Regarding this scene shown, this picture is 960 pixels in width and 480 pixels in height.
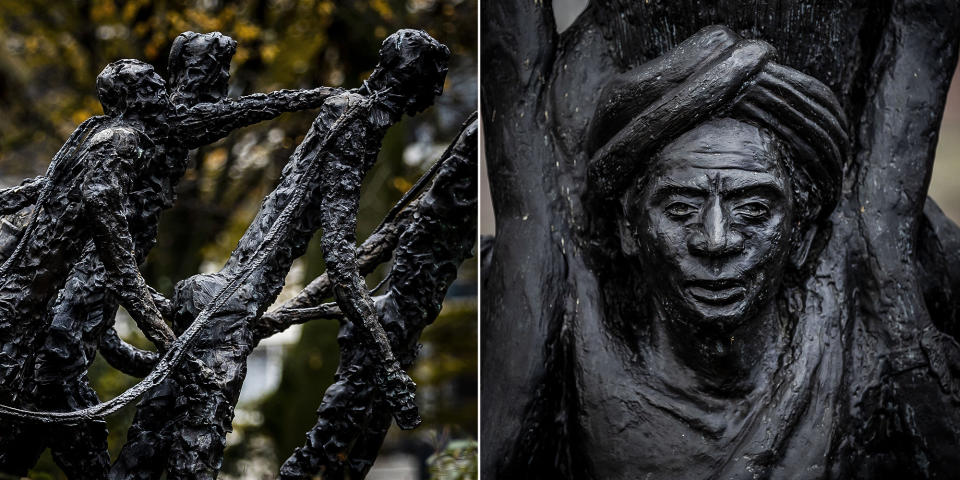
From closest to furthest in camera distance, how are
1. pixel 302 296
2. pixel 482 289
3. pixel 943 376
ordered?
1. pixel 943 376
2. pixel 482 289
3. pixel 302 296

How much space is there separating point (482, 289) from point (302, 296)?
1.03 meters

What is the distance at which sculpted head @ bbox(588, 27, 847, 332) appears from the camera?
3.37m

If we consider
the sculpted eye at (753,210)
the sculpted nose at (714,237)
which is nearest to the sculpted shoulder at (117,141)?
the sculpted nose at (714,237)

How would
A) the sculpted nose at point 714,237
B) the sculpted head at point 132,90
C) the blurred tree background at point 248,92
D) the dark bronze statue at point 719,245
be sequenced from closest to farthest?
1. the sculpted nose at point 714,237
2. the dark bronze statue at point 719,245
3. the sculpted head at point 132,90
4. the blurred tree background at point 248,92

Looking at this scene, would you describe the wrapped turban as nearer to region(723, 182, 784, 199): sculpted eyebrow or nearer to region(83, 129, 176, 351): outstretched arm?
region(723, 182, 784, 199): sculpted eyebrow

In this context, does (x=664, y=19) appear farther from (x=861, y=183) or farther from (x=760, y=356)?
(x=760, y=356)

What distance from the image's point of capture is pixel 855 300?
3.61 m

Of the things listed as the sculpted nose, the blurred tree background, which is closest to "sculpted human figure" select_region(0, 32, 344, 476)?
the sculpted nose

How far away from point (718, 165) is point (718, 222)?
0.56ft

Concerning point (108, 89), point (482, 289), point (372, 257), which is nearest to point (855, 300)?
point (482, 289)

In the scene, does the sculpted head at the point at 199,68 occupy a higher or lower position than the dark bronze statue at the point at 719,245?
higher

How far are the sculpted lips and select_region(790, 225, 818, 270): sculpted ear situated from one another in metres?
0.32

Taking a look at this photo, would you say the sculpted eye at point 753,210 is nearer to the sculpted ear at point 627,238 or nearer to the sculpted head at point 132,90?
the sculpted ear at point 627,238

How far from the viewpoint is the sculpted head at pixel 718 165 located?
337 cm
